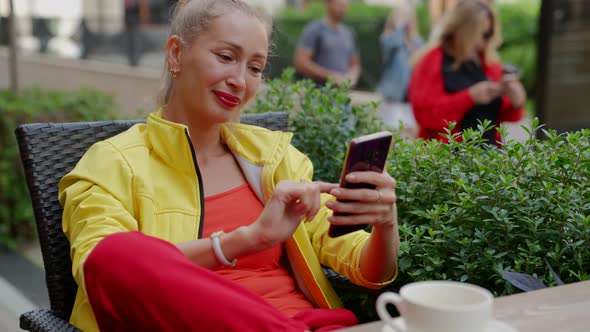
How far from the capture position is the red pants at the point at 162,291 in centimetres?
163

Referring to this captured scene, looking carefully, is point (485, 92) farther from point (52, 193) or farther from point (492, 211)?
point (52, 193)

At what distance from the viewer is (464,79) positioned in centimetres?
510

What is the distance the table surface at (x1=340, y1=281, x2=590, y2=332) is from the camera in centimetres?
159

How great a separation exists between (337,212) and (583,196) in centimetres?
87

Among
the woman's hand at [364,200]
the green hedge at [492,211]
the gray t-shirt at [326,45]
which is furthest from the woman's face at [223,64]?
the gray t-shirt at [326,45]

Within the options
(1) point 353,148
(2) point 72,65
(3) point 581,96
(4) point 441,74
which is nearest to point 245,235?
(1) point 353,148

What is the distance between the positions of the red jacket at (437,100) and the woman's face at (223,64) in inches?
99.2

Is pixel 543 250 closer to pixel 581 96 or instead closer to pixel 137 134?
pixel 137 134

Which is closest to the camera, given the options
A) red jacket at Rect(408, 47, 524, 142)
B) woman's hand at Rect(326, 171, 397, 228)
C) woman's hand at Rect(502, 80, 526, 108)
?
woman's hand at Rect(326, 171, 397, 228)

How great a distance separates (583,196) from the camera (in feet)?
7.95

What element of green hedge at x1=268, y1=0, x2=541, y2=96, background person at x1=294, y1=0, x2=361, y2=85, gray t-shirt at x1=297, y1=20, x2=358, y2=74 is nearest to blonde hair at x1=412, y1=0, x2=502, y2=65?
background person at x1=294, y1=0, x2=361, y2=85

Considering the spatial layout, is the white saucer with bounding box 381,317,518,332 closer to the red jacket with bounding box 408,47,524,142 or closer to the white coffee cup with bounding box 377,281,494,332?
the white coffee cup with bounding box 377,281,494,332

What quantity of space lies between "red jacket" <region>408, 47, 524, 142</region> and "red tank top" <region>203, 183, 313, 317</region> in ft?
8.15

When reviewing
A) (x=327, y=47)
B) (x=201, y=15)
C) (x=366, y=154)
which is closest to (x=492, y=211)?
(x=366, y=154)
